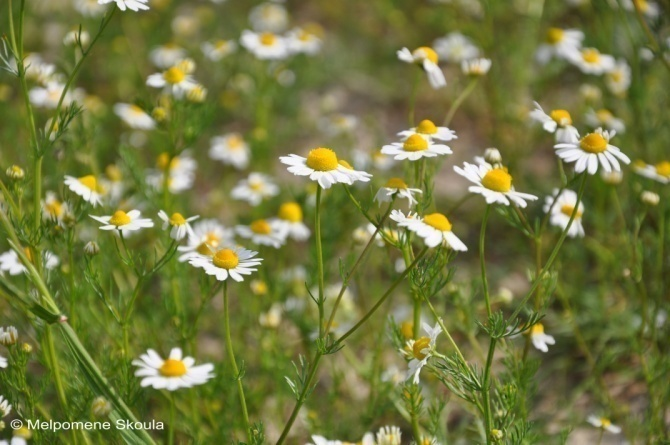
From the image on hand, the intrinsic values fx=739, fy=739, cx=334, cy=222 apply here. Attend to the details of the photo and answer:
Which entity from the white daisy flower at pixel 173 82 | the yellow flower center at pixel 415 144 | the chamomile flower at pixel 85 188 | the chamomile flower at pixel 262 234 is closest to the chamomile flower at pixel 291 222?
the chamomile flower at pixel 262 234

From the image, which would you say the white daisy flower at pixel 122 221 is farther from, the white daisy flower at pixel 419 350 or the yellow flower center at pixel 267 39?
the yellow flower center at pixel 267 39

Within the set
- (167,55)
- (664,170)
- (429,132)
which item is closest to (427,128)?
(429,132)

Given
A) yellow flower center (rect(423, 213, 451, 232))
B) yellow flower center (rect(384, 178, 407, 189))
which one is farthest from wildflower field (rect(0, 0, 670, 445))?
yellow flower center (rect(384, 178, 407, 189))

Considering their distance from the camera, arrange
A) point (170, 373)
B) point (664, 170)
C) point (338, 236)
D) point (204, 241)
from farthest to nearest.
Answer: point (338, 236) → point (664, 170) → point (204, 241) → point (170, 373)

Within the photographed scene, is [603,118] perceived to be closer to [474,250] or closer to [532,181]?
[532,181]

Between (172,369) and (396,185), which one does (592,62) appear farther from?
(172,369)
